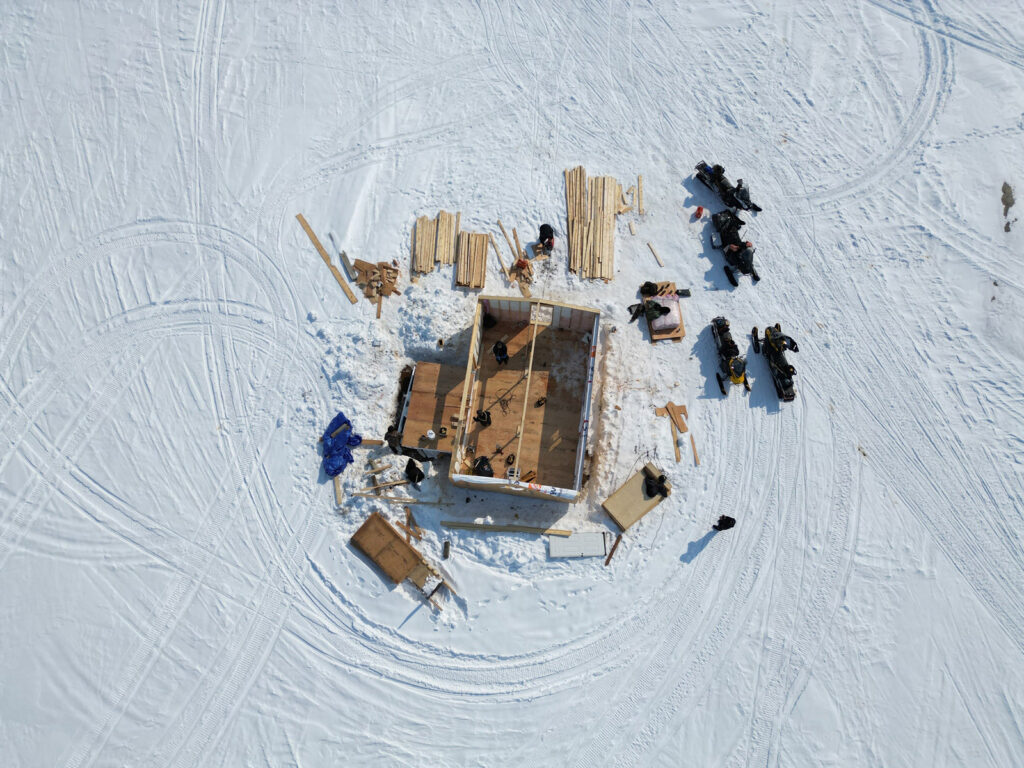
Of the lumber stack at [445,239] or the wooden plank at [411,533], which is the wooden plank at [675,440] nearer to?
the wooden plank at [411,533]

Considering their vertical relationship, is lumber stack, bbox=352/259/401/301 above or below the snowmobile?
above

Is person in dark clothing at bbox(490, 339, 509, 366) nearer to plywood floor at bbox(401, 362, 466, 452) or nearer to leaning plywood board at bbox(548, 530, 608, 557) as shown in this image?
plywood floor at bbox(401, 362, 466, 452)

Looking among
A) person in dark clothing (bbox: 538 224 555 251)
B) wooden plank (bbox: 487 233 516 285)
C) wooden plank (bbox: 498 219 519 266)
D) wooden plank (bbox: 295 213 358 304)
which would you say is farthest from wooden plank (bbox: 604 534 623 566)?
wooden plank (bbox: 295 213 358 304)

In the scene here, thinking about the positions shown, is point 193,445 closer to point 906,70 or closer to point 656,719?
point 656,719

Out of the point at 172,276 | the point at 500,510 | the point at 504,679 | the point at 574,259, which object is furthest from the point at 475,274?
the point at 504,679

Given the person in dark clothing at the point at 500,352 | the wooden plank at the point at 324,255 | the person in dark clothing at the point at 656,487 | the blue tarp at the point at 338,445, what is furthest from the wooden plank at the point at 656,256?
the blue tarp at the point at 338,445

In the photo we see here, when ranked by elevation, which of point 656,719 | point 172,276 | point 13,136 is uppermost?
point 13,136

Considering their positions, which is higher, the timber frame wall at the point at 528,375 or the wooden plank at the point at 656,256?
the wooden plank at the point at 656,256
